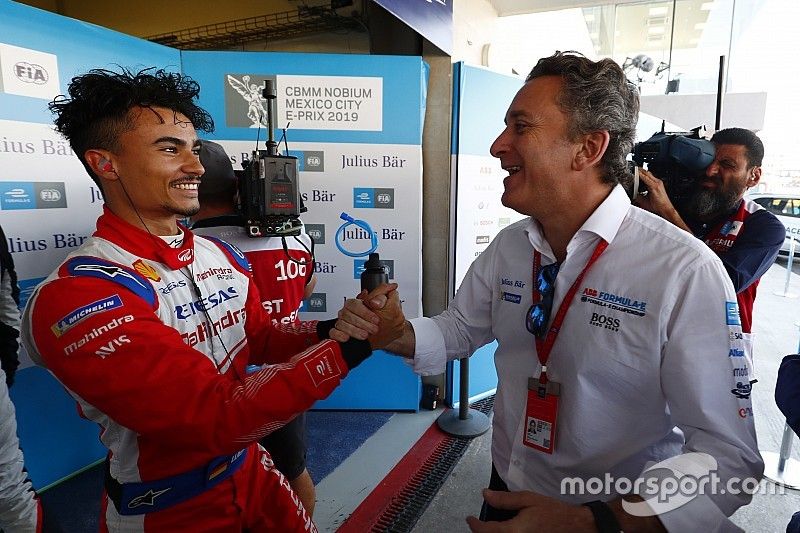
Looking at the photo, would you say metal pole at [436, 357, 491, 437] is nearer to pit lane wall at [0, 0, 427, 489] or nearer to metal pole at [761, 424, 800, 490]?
pit lane wall at [0, 0, 427, 489]

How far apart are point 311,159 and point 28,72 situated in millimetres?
1453

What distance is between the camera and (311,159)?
3.05m

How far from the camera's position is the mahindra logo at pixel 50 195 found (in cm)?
234

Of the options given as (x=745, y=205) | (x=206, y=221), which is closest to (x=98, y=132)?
(x=206, y=221)

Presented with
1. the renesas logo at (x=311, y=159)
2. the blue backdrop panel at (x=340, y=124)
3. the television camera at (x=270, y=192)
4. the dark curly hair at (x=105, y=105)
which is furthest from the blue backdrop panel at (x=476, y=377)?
the dark curly hair at (x=105, y=105)

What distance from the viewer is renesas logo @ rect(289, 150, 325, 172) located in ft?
10.0

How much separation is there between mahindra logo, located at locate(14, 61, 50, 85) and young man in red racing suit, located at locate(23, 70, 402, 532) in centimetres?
134

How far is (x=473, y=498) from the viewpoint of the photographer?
8.02 ft

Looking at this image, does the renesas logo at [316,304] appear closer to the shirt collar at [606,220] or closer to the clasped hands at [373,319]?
the clasped hands at [373,319]

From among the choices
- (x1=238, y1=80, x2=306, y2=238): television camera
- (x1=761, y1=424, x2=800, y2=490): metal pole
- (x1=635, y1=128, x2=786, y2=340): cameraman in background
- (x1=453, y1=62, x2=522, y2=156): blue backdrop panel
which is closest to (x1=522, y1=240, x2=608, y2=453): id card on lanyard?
(x1=238, y1=80, x2=306, y2=238): television camera

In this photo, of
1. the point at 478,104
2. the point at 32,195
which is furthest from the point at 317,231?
the point at 32,195

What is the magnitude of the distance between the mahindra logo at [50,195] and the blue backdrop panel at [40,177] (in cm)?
5

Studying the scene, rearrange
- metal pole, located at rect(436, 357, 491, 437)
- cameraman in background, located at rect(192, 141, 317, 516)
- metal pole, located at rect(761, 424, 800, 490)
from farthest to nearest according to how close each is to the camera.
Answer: metal pole, located at rect(436, 357, 491, 437), metal pole, located at rect(761, 424, 800, 490), cameraman in background, located at rect(192, 141, 317, 516)

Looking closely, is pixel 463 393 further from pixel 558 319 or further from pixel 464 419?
pixel 558 319
